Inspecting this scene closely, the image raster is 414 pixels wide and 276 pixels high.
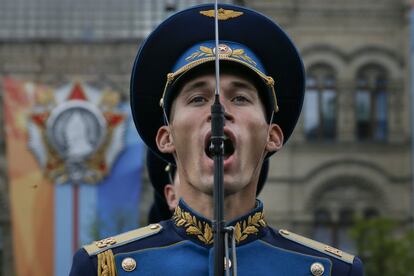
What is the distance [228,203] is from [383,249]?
67.5 feet

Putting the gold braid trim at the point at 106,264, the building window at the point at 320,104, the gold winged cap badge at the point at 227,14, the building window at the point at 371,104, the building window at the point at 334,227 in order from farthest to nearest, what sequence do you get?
the building window at the point at 371,104
the building window at the point at 320,104
the building window at the point at 334,227
the gold winged cap badge at the point at 227,14
the gold braid trim at the point at 106,264

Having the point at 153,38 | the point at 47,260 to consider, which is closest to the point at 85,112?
the point at 47,260

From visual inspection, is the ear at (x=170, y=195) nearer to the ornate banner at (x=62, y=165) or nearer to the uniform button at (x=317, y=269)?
the uniform button at (x=317, y=269)

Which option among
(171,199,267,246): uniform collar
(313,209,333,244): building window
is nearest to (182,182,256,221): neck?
(171,199,267,246): uniform collar

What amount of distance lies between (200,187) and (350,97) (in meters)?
27.8

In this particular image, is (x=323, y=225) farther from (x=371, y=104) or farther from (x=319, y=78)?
(x=319, y=78)

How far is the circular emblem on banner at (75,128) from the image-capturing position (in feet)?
93.0

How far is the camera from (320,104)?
3075 cm

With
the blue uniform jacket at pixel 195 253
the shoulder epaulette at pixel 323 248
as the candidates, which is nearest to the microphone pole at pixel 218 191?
the blue uniform jacket at pixel 195 253

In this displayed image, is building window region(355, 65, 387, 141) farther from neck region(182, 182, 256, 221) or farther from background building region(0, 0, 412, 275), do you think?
neck region(182, 182, 256, 221)

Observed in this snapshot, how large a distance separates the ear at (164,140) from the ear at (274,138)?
0.28 meters

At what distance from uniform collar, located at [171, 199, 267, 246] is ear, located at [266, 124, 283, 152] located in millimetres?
166

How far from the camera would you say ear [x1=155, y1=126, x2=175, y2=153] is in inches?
140

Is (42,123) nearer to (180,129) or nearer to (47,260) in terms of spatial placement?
(47,260)
